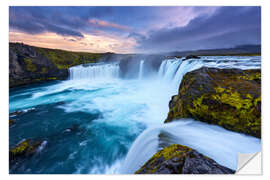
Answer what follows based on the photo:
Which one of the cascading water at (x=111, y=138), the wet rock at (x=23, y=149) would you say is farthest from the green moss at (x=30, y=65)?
the wet rock at (x=23, y=149)

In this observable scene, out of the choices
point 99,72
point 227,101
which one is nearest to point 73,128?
point 227,101

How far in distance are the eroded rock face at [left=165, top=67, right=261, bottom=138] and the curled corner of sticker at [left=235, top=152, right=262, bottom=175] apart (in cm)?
42

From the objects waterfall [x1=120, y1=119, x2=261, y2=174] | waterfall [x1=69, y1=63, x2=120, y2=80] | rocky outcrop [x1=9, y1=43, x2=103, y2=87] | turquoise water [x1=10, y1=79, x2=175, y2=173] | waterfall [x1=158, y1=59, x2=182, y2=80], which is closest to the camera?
waterfall [x1=120, y1=119, x2=261, y2=174]

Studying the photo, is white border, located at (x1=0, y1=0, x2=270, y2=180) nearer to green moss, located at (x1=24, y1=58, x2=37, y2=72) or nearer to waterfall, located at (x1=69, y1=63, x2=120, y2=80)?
green moss, located at (x1=24, y1=58, x2=37, y2=72)

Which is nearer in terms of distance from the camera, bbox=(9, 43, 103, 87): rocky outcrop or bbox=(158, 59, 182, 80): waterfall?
bbox=(158, 59, 182, 80): waterfall

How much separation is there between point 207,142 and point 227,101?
42.1 inches

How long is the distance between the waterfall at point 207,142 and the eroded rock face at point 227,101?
178mm

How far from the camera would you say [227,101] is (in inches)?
93.7

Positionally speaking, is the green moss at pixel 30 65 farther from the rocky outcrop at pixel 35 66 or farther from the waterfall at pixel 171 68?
the waterfall at pixel 171 68

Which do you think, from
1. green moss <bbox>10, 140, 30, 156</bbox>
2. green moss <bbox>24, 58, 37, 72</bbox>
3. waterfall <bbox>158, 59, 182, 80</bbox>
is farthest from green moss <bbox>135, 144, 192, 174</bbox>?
green moss <bbox>24, 58, 37, 72</bbox>

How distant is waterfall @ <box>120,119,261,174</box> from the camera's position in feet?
5.99

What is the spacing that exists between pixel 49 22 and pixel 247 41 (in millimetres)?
6389

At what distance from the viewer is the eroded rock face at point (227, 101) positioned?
2.17 meters

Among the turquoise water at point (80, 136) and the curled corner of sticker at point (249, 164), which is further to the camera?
the turquoise water at point (80, 136)
